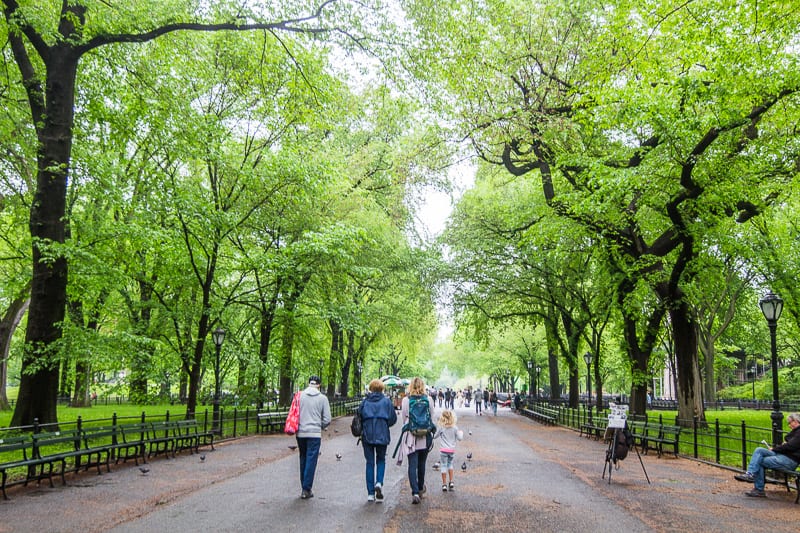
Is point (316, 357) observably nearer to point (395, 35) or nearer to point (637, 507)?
point (395, 35)

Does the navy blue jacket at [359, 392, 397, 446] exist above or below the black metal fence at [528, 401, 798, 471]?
above

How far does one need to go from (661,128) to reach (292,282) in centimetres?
1478

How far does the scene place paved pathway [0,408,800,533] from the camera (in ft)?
23.3

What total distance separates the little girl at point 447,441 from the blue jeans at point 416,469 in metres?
0.71

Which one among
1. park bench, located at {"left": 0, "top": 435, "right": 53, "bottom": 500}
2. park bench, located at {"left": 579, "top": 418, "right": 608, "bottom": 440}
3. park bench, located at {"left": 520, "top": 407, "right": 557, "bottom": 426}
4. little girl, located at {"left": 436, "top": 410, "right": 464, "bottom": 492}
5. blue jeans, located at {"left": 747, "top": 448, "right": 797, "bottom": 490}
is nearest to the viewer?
park bench, located at {"left": 0, "top": 435, "right": 53, "bottom": 500}

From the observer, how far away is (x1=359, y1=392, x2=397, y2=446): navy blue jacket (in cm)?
832

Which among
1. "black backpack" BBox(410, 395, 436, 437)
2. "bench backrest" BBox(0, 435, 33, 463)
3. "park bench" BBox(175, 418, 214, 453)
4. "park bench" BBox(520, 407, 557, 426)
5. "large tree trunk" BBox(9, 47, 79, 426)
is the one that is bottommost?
"park bench" BBox(520, 407, 557, 426)

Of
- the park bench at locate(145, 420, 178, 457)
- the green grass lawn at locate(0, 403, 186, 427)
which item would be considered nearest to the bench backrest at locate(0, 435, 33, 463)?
the park bench at locate(145, 420, 178, 457)

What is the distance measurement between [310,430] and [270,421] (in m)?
15.1

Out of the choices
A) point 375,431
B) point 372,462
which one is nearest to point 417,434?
point 375,431

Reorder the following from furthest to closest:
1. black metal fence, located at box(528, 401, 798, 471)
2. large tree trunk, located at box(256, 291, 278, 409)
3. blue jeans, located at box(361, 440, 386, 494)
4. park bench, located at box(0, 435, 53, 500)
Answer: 1. large tree trunk, located at box(256, 291, 278, 409)
2. black metal fence, located at box(528, 401, 798, 471)
3. park bench, located at box(0, 435, 53, 500)
4. blue jeans, located at box(361, 440, 386, 494)

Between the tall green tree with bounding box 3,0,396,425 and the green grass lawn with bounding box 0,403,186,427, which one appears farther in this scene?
the green grass lawn with bounding box 0,403,186,427

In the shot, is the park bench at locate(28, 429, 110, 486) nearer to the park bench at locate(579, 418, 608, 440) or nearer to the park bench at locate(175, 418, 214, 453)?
the park bench at locate(175, 418, 214, 453)

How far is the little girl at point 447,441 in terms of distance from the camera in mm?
9258
